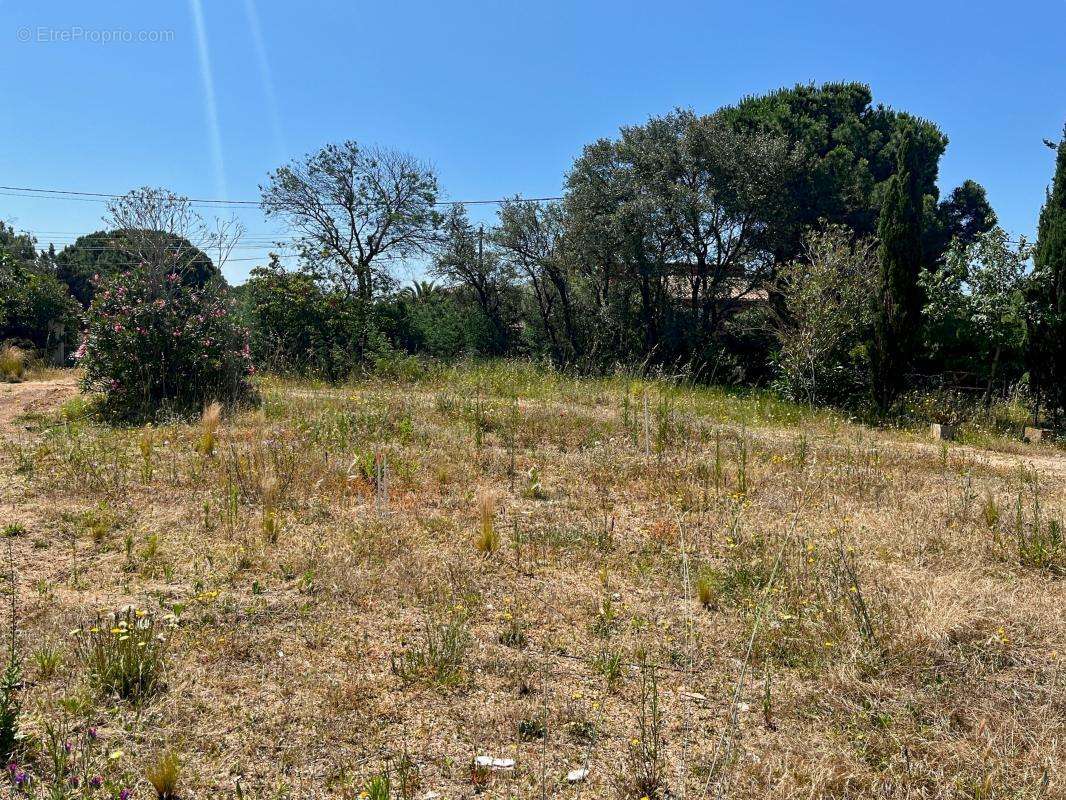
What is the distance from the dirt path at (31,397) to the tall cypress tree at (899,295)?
11910 mm

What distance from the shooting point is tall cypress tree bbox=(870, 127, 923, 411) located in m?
10.4

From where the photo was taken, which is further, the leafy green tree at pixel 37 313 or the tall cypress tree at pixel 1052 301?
the leafy green tree at pixel 37 313

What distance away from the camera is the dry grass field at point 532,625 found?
2281mm

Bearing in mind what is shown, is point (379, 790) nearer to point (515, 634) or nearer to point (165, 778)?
point (165, 778)

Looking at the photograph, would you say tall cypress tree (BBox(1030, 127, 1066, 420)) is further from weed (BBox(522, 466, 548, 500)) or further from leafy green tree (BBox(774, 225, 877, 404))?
weed (BBox(522, 466, 548, 500))

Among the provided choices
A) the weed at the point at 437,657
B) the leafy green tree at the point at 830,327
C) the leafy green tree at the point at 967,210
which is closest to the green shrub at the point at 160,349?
the weed at the point at 437,657

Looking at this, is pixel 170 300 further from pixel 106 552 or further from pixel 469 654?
pixel 469 654

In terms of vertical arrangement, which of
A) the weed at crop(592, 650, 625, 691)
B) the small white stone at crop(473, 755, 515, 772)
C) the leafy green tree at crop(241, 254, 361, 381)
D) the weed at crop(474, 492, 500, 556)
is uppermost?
the leafy green tree at crop(241, 254, 361, 381)

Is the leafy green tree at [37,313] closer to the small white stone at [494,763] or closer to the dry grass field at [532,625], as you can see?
the dry grass field at [532,625]

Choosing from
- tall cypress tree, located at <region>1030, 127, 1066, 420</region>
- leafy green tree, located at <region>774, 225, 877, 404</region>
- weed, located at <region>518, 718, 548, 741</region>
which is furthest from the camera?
leafy green tree, located at <region>774, 225, 877, 404</region>

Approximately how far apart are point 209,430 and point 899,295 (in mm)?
10001

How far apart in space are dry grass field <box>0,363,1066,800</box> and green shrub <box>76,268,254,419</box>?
2.28m

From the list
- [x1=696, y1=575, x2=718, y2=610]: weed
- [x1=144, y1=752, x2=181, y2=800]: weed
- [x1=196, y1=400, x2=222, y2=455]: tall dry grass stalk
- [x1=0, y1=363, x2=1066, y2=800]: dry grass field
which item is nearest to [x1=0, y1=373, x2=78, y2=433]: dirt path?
[x1=196, y1=400, x2=222, y2=455]: tall dry grass stalk

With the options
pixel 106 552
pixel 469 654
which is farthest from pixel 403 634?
pixel 106 552
